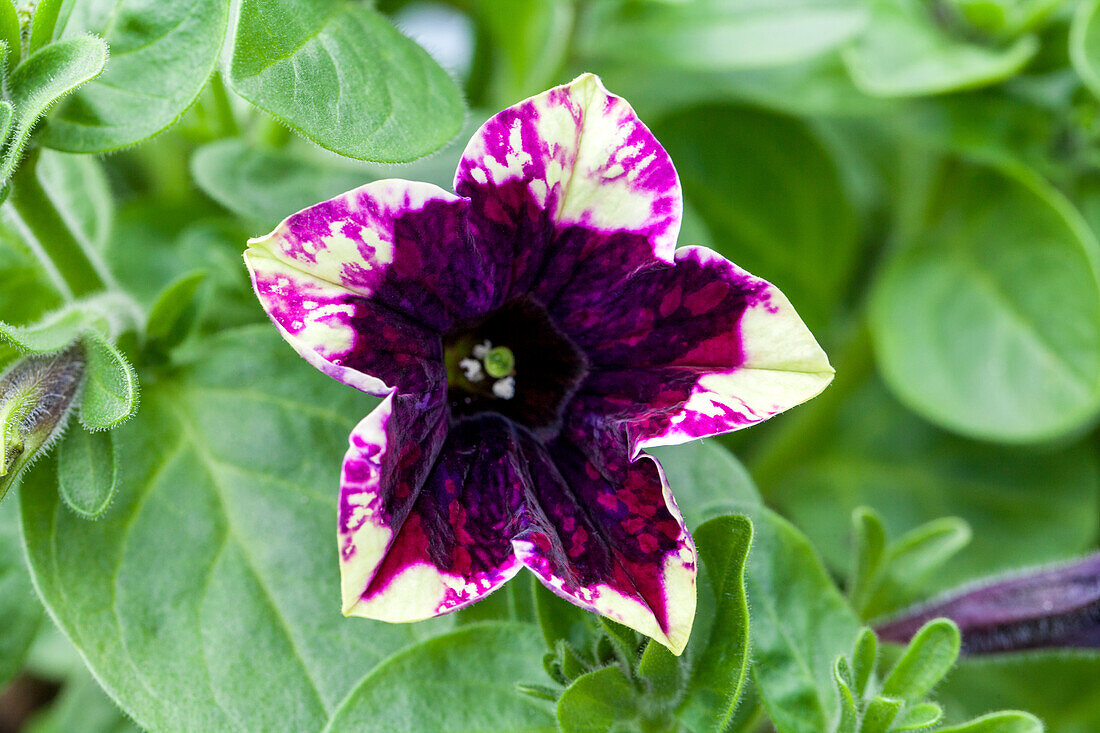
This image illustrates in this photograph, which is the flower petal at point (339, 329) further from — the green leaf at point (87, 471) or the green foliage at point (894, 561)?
the green foliage at point (894, 561)

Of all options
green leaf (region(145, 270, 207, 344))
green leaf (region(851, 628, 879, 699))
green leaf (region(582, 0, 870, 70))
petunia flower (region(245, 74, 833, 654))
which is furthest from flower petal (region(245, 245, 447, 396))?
green leaf (region(582, 0, 870, 70))

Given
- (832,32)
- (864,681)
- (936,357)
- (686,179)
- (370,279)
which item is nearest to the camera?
(370,279)

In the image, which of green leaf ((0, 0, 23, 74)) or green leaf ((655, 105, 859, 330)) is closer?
green leaf ((0, 0, 23, 74))

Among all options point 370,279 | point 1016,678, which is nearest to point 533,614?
point 370,279

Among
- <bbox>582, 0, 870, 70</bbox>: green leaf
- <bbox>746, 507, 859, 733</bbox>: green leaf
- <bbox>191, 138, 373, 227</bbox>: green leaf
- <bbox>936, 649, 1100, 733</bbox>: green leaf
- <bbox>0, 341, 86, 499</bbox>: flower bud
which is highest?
<bbox>582, 0, 870, 70</bbox>: green leaf

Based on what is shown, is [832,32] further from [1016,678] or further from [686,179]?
[1016,678]

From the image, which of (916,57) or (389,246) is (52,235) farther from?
(916,57)

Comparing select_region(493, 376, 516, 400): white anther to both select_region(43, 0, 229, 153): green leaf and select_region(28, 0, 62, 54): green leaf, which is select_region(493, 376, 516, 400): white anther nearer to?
select_region(43, 0, 229, 153): green leaf

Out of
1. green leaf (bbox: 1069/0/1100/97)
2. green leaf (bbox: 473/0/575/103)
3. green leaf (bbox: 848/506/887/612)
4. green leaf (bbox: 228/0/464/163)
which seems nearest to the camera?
green leaf (bbox: 228/0/464/163)
